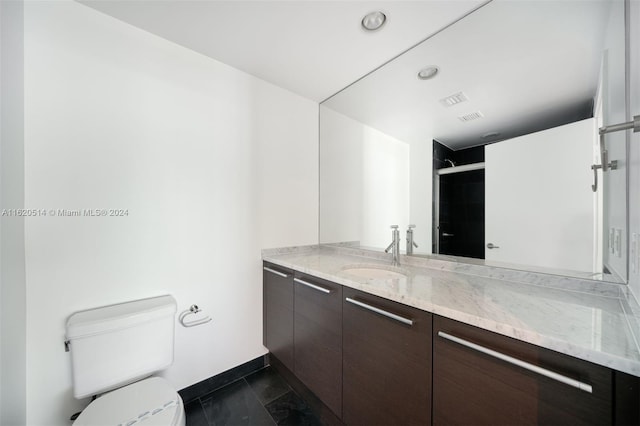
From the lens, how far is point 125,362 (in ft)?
3.84

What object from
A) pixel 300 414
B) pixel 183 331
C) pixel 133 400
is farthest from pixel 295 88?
pixel 300 414

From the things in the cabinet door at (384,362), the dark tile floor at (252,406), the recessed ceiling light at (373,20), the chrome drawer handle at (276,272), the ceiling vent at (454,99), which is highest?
the recessed ceiling light at (373,20)

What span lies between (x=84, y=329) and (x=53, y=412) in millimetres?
491

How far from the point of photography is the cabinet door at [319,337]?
4.07 ft

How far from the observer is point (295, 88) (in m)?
2.02

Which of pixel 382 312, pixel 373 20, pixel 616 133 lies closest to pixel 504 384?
pixel 382 312

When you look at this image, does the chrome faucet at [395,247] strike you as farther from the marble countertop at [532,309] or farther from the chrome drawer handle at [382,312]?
the chrome drawer handle at [382,312]

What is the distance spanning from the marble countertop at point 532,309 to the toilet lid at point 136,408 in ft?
2.90

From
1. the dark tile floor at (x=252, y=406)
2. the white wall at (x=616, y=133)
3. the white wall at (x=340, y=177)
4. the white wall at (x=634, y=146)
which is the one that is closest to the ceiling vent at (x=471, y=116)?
the white wall at (x=616, y=133)

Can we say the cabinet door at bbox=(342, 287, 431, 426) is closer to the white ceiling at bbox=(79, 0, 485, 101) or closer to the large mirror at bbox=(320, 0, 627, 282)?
the large mirror at bbox=(320, 0, 627, 282)

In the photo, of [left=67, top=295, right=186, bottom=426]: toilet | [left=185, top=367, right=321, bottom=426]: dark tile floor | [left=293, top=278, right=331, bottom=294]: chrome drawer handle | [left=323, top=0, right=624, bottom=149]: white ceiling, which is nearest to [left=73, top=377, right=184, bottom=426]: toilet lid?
[left=67, top=295, right=186, bottom=426]: toilet

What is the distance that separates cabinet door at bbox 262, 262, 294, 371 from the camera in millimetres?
1585

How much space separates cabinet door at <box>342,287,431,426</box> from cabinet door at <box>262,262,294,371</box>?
51 centimetres

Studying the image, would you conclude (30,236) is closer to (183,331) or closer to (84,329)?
(84,329)
